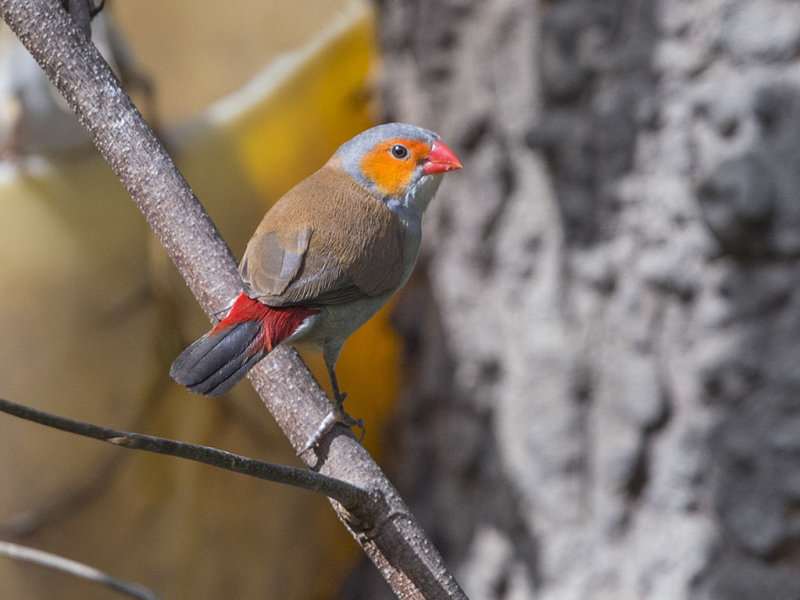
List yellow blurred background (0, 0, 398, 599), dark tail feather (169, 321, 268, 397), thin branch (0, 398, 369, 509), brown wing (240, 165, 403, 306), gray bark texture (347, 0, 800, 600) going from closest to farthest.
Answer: thin branch (0, 398, 369, 509)
dark tail feather (169, 321, 268, 397)
brown wing (240, 165, 403, 306)
gray bark texture (347, 0, 800, 600)
yellow blurred background (0, 0, 398, 599)

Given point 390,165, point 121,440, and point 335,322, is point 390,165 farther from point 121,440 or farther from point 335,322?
point 121,440

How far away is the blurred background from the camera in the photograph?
195cm

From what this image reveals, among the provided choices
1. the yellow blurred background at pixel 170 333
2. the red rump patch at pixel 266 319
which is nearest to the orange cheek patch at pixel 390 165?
the red rump patch at pixel 266 319

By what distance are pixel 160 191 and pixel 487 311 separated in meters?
1.30

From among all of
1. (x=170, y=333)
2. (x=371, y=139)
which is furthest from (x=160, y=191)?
(x=170, y=333)

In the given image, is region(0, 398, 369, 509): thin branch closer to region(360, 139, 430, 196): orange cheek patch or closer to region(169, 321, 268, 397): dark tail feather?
region(169, 321, 268, 397): dark tail feather

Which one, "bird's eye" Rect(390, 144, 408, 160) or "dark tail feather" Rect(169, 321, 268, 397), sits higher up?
"bird's eye" Rect(390, 144, 408, 160)

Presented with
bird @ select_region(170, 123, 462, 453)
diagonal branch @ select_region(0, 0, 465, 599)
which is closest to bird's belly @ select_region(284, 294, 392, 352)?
bird @ select_region(170, 123, 462, 453)

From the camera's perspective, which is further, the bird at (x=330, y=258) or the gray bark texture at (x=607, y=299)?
the gray bark texture at (x=607, y=299)

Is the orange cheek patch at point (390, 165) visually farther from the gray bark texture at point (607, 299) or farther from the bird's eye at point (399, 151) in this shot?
the gray bark texture at point (607, 299)

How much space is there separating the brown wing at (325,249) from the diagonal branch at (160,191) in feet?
0.24

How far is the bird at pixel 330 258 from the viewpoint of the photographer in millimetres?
1210

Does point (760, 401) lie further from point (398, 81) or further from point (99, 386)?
point (99, 386)

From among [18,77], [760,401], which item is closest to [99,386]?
[18,77]
